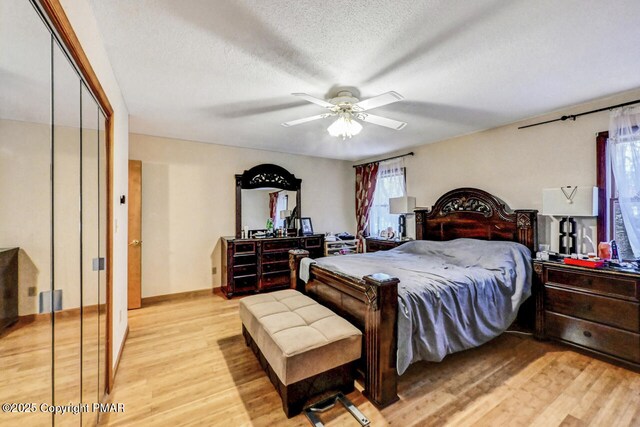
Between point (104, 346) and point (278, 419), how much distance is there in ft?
4.40

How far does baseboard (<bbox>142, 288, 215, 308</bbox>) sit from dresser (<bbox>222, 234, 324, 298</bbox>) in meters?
0.29

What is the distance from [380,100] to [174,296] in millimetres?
3965

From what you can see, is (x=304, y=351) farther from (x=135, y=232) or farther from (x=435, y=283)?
(x=135, y=232)

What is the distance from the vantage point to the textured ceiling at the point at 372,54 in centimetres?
152

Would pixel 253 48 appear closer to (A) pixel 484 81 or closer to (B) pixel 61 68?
(B) pixel 61 68

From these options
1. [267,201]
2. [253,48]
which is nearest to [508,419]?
[253,48]

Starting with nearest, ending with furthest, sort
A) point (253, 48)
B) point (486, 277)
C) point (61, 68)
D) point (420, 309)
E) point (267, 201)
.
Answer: point (61, 68) → point (253, 48) → point (420, 309) → point (486, 277) → point (267, 201)

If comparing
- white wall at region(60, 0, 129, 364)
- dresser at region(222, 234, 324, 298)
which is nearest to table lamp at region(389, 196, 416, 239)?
dresser at region(222, 234, 324, 298)

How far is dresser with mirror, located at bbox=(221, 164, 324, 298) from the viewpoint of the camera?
4.20m

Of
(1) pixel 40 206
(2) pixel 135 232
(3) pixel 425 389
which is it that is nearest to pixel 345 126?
(1) pixel 40 206

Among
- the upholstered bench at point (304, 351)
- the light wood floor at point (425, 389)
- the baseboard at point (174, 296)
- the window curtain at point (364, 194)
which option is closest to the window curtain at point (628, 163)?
the light wood floor at point (425, 389)

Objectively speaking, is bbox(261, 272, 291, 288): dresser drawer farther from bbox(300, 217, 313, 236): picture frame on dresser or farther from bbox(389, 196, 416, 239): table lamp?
bbox(389, 196, 416, 239): table lamp

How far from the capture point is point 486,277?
2570 millimetres

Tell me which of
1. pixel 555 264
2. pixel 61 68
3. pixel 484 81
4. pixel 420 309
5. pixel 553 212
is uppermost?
pixel 484 81
